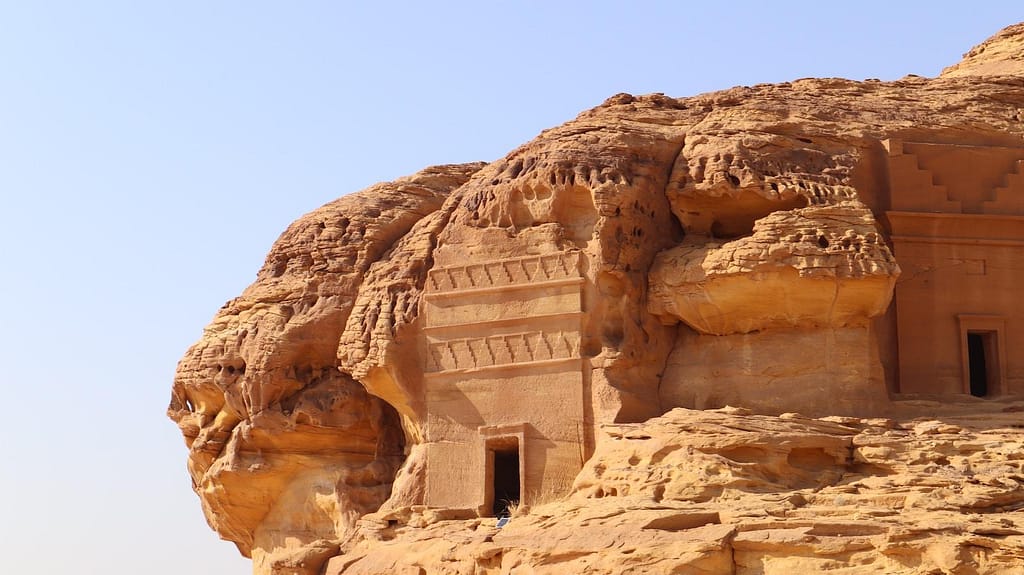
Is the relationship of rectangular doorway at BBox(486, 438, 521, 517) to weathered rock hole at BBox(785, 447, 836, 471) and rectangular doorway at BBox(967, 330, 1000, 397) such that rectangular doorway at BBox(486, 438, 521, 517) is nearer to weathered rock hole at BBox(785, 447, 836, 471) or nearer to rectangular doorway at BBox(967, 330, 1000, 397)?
weathered rock hole at BBox(785, 447, 836, 471)

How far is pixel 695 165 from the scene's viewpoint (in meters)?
29.4

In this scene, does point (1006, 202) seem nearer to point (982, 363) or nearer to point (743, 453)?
point (982, 363)

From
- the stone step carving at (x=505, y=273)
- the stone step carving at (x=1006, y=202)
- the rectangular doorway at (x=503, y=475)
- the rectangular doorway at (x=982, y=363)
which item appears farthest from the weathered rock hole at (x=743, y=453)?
the stone step carving at (x=1006, y=202)

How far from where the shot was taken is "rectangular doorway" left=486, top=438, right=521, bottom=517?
96.0 feet

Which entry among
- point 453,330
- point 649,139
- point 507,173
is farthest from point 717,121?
point 453,330

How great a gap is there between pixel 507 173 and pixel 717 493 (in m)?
7.70

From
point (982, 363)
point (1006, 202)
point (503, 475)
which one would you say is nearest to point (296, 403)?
point (503, 475)

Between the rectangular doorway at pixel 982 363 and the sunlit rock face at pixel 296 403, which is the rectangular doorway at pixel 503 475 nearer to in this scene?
the sunlit rock face at pixel 296 403

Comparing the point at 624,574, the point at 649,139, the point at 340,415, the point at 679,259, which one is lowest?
the point at 624,574

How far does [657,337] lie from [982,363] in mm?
5470

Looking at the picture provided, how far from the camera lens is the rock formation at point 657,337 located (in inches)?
1033

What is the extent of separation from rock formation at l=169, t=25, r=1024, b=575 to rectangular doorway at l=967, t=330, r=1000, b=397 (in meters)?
0.05

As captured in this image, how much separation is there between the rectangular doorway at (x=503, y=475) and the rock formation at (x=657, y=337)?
1.9 inches

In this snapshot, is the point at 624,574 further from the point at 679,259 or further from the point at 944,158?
the point at 944,158
